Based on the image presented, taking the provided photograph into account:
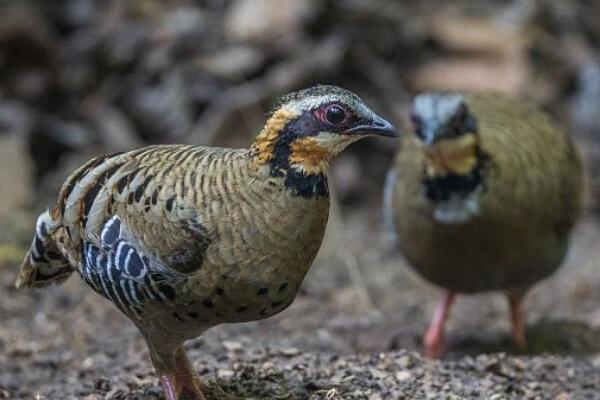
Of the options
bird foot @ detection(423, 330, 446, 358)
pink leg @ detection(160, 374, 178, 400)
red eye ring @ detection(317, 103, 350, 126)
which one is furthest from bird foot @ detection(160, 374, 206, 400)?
bird foot @ detection(423, 330, 446, 358)

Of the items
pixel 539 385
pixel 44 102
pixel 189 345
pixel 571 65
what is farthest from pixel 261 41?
pixel 539 385

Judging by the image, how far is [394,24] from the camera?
7.95 metres

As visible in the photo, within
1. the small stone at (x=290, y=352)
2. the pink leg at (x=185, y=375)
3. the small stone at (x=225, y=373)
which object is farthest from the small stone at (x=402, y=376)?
the pink leg at (x=185, y=375)

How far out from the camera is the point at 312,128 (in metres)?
3.03

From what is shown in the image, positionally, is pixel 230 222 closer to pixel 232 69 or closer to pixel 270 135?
pixel 270 135

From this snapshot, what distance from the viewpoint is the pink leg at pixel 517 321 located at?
527 centimetres

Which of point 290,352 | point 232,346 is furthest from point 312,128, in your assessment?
point 232,346

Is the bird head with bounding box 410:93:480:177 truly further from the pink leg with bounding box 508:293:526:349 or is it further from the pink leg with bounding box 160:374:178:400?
the pink leg with bounding box 160:374:178:400

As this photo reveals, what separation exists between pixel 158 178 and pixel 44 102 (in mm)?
4933

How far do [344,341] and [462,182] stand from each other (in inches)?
42.5

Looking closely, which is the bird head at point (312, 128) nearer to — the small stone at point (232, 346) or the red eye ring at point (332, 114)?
the red eye ring at point (332, 114)

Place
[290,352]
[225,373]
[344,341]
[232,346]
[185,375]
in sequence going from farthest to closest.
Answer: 1. [344,341]
2. [232,346]
3. [290,352]
4. [225,373]
5. [185,375]

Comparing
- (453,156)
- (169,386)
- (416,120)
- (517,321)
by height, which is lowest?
(169,386)

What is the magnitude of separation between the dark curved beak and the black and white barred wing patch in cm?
66
